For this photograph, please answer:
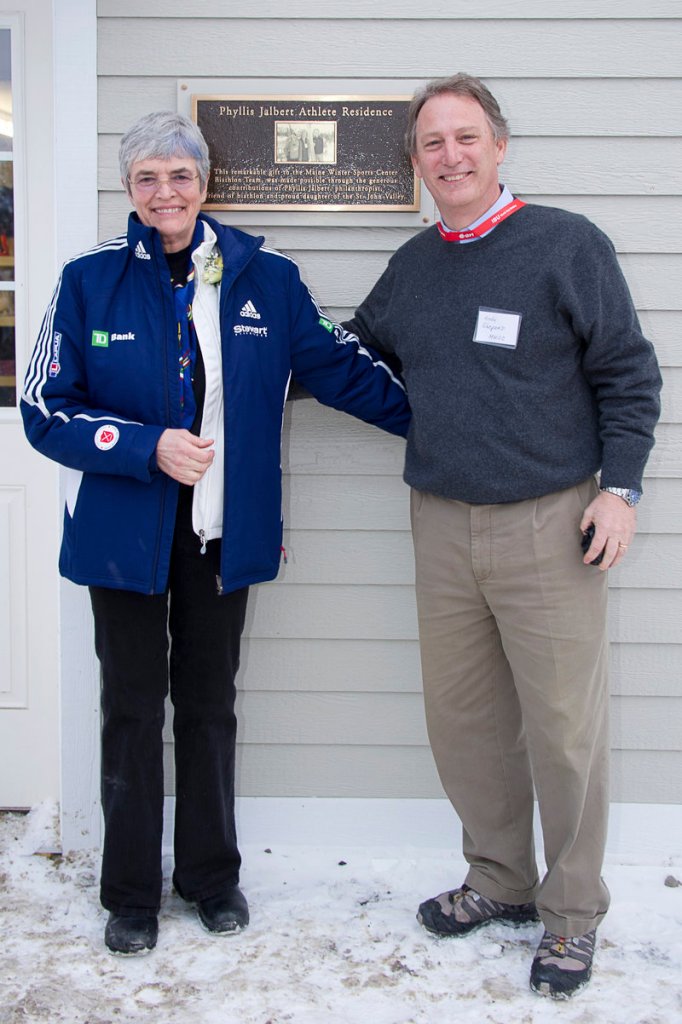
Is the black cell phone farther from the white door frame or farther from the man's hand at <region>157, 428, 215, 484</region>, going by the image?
the white door frame

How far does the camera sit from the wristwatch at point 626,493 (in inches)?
86.1

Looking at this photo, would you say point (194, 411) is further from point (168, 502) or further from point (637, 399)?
point (637, 399)

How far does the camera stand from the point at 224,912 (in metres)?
2.50

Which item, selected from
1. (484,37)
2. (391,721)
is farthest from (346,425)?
(484,37)

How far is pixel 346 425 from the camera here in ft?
9.20

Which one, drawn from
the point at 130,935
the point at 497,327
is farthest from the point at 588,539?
the point at 130,935

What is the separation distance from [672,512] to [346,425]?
951 millimetres

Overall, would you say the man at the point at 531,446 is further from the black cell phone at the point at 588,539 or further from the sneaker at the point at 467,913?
the sneaker at the point at 467,913

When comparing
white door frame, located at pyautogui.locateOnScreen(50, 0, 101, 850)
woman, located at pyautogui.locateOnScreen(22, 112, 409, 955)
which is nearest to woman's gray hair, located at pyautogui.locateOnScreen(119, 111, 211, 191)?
woman, located at pyautogui.locateOnScreen(22, 112, 409, 955)

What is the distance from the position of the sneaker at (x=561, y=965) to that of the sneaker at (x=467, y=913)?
18 cm

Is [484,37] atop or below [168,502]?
→ atop

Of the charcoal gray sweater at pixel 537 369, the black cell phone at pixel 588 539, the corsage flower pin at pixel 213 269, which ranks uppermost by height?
Answer: the corsage flower pin at pixel 213 269

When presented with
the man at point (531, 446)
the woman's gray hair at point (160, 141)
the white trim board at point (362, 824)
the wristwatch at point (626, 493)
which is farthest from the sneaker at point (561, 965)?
the woman's gray hair at point (160, 141)

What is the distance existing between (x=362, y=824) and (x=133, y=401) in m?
1.46
